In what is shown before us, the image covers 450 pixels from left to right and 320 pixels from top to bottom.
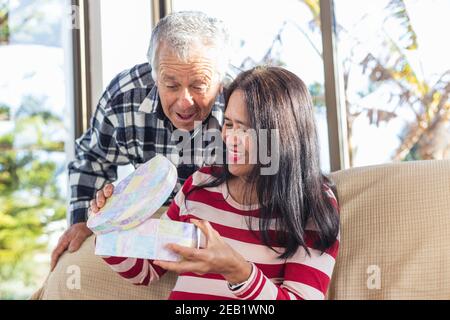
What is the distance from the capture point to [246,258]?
1.41m

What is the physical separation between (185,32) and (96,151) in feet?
1.84

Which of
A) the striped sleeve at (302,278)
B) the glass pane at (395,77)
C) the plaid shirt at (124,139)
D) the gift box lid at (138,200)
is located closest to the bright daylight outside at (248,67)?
the glass pane at (395,77)

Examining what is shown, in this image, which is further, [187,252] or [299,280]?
[299,280]

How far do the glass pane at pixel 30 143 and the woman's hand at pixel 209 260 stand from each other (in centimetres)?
174

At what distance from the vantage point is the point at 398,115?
9.17 feet

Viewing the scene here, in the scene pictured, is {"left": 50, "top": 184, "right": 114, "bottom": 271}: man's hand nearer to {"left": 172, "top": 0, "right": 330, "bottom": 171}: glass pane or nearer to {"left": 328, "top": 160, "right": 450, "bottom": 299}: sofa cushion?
{"left": 328, "top": 160, "right": 450, "bottom": 299}: sofa cushion

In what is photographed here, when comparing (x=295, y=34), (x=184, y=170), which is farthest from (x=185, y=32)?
(x=295, y=34)

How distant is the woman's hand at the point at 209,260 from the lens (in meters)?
1.18

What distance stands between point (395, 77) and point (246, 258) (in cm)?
160

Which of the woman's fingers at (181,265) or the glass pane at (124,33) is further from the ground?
the glass pane at (124,33)

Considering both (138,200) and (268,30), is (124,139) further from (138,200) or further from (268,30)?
(268,30)

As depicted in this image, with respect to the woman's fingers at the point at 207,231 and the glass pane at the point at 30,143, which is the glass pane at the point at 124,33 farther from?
the woman's fingers at the point at 207,231

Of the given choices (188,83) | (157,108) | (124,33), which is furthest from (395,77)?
(188,83)

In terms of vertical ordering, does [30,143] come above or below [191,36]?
below
